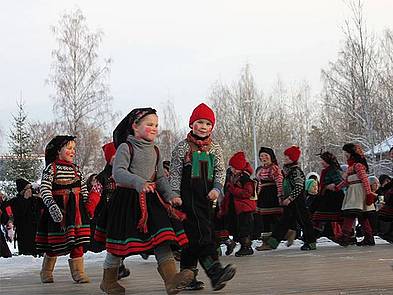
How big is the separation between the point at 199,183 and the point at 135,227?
44.4 inches

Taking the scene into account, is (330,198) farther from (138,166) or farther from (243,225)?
(138,166)

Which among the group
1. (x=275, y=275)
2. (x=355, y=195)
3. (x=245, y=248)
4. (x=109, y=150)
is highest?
(x=109, y=150)

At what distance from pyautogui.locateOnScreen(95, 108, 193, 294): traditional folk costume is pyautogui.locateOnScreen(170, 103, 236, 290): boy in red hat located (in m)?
0.38

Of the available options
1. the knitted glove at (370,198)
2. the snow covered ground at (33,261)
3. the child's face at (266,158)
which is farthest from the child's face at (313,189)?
the child's face at (266,158)

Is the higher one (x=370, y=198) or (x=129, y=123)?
(x=129, y=123)

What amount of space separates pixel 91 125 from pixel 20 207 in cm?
2431

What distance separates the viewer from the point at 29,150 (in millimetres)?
36281

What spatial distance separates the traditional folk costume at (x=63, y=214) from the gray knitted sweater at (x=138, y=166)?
1.98 m

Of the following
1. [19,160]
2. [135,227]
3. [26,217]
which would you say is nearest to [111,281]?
[135,227]

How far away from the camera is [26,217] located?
16.3m

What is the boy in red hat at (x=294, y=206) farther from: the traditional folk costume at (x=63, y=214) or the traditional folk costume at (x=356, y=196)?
the traditional folk costume at (x=63, y=214)

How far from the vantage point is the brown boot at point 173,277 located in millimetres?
6266

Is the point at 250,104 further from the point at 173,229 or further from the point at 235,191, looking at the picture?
the point at 173,229

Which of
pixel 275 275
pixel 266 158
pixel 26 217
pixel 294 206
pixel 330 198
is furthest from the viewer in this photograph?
A: pixel 26 217
